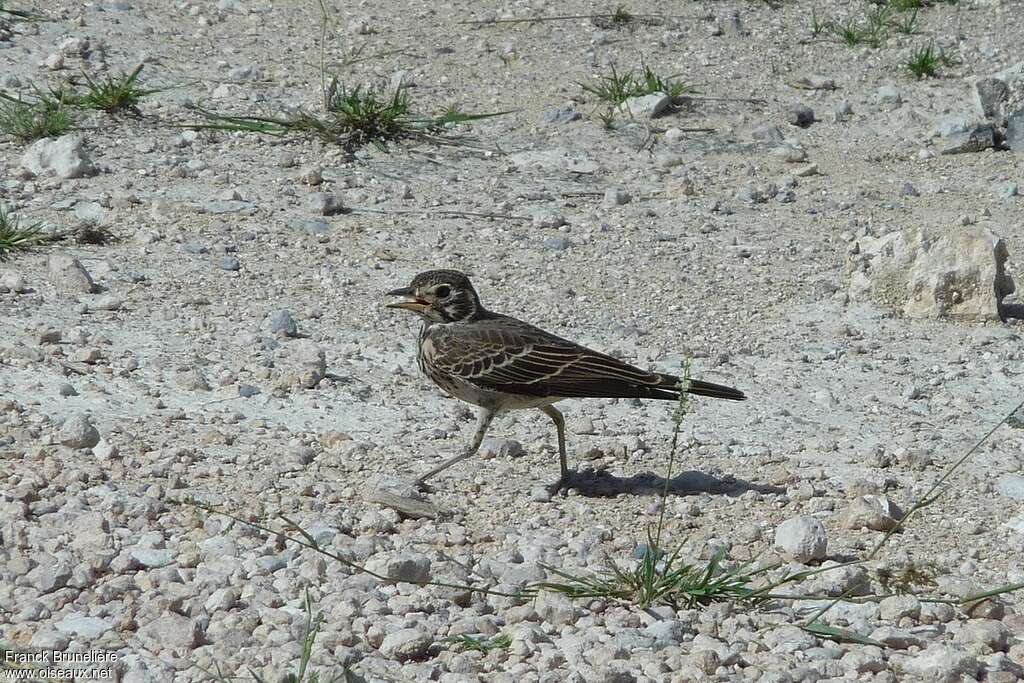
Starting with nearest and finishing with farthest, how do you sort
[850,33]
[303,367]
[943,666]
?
[943,666]
[303,367]
[850,33]

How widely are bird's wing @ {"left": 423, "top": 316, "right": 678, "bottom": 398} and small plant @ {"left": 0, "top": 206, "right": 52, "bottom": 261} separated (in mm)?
3081

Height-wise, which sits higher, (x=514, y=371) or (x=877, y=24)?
(x=877, y=24)

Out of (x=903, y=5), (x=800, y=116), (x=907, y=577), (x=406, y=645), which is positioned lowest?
(x=406, y=645)

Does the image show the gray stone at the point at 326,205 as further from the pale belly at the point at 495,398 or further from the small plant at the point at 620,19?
the small plant at the point at 620,19

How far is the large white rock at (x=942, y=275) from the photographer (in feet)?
26.2

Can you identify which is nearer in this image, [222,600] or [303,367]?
[222,600]

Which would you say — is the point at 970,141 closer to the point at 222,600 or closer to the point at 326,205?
the point at 326,205

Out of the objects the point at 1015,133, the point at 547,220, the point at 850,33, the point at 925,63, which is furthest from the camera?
the point at 850,33

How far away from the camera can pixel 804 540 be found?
548cm

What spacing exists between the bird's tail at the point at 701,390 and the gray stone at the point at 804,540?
29.0 inches

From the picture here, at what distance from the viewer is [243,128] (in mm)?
10148

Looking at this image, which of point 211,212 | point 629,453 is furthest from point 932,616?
point 211,212

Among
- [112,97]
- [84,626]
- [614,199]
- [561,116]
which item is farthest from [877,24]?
[84,626]

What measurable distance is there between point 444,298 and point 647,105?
4.60 m
